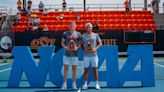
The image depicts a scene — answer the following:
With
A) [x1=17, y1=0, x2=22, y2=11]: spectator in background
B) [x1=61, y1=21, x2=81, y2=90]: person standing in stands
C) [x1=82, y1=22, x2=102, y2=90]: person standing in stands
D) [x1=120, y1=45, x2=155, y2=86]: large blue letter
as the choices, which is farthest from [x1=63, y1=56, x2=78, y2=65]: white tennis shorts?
[x1=17, y1=0, x2=22, y2=11]: spectator in background

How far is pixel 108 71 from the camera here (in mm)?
12117

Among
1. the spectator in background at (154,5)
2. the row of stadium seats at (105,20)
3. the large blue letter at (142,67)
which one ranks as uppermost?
the spectator in background at (154,5)

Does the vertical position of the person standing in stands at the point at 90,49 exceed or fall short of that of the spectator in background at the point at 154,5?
it falls short

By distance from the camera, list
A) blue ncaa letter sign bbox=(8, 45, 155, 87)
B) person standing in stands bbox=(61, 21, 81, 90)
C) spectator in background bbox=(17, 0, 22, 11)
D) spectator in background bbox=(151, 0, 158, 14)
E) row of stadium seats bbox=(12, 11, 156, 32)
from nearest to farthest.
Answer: person standing in stands bbox=(61, 21, 81, 90) < blue ncaa letter sign bbox=(8, 45, 155, 87) < row of stadium seats bbox=(12, 11, 156, 32) < spectator in background bbox=(17, 0, 22, 11) < spectator in background bbox=(151, 0, 158, 14)

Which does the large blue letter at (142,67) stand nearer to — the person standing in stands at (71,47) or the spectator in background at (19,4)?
the person standing in stands at (71,47)

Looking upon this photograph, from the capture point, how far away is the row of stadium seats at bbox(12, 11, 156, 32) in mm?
33000

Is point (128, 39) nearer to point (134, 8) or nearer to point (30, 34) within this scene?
point (30, 34)

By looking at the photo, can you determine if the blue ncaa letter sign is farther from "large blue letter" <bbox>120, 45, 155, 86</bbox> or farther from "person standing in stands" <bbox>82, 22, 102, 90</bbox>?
"person standing in stands" <bbox>82, 22, 102, 90</bbox>

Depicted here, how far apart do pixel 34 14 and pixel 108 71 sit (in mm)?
22176

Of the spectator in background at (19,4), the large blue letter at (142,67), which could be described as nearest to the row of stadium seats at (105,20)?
the spectator in background at (19,4)

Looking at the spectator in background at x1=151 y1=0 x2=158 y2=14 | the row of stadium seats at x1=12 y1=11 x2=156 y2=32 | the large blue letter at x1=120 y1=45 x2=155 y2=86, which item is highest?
the spectator in background at x1=151 y1=0 x2=158 y2=14

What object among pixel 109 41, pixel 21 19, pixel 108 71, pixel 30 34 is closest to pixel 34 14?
pixel 21 19

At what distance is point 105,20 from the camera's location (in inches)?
1346

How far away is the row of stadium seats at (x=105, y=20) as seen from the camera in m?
33.0
